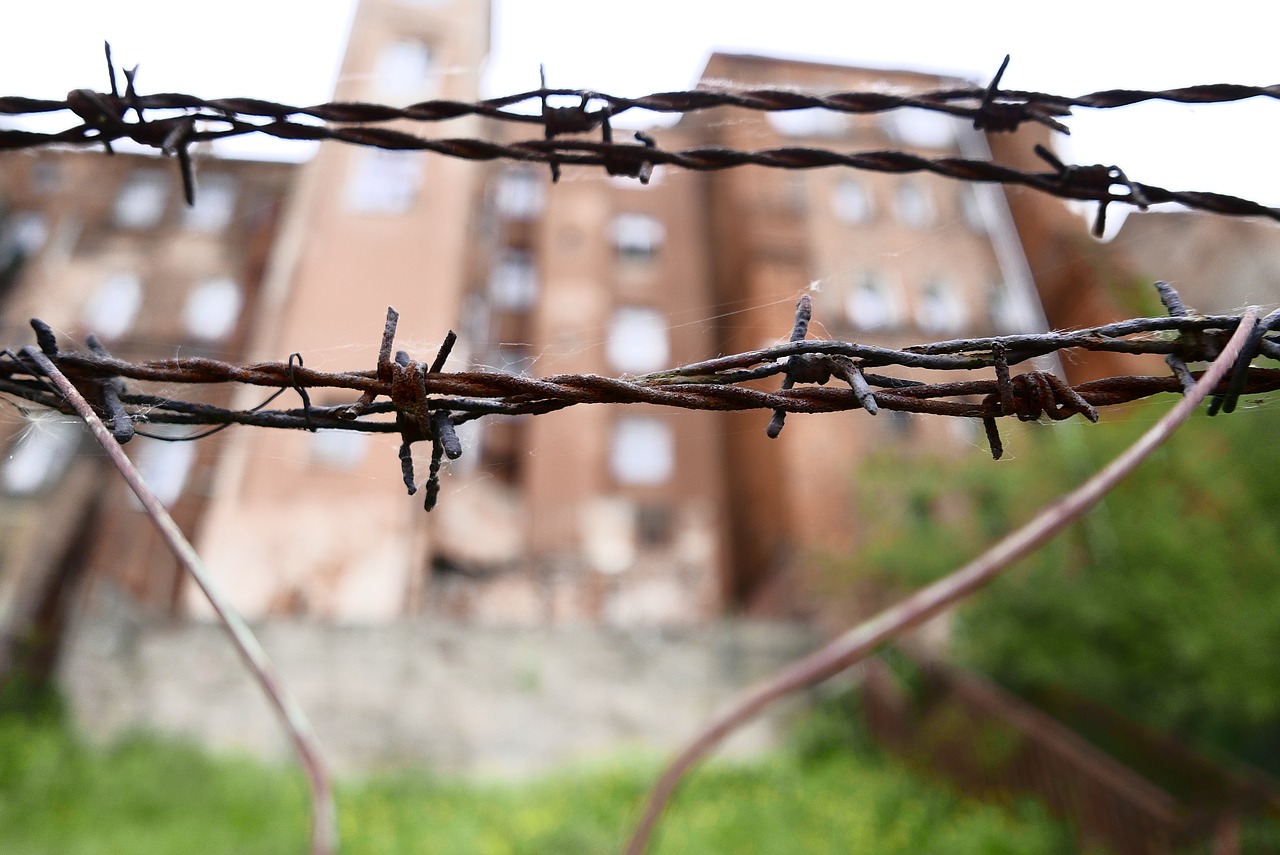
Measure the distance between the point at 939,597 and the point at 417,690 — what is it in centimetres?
1111

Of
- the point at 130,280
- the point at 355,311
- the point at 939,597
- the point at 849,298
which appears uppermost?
the point at 130,280

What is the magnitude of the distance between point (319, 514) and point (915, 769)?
9875 millimetres

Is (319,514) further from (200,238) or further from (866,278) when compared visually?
(866,278)

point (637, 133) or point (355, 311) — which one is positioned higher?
point (355, 311)

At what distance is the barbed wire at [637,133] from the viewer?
1.84m

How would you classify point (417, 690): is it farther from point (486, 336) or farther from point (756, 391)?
point (756, 391)

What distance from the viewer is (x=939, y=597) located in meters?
1.40

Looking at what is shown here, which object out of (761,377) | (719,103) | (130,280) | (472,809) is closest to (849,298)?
(472,809)

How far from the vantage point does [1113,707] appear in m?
8.38

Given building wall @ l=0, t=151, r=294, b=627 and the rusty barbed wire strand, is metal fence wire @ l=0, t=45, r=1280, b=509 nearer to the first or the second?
the rusty barbed wire strand

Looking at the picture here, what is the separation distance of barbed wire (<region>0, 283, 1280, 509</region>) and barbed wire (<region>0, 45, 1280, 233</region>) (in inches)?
25.8

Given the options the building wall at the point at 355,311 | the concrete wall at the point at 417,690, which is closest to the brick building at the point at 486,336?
the building wall at the point at 355,311

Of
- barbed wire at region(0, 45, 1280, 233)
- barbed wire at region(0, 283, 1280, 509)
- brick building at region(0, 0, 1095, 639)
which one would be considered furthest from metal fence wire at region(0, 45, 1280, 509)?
brick building at region(0, 0, 1095, 639)

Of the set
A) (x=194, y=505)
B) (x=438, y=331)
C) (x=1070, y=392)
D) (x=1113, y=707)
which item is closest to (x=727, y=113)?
(x=1070, y=392)
